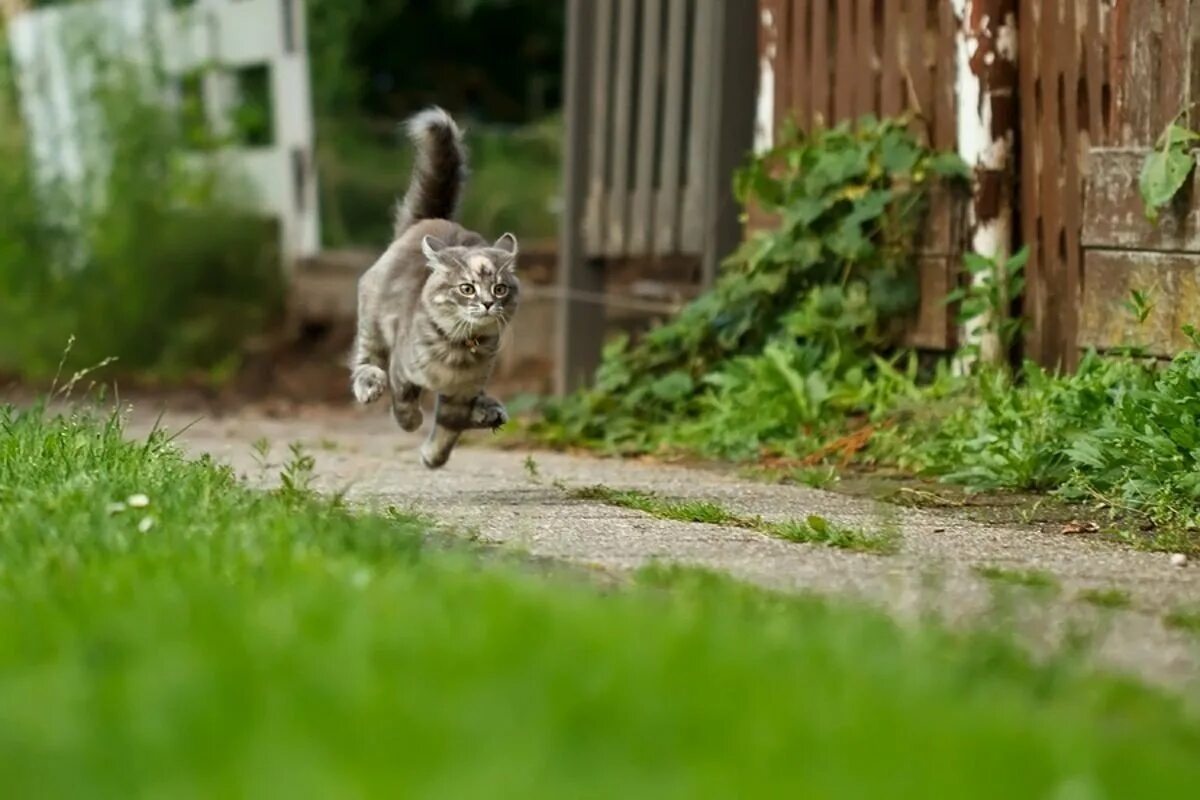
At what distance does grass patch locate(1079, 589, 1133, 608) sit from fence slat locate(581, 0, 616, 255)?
690cm

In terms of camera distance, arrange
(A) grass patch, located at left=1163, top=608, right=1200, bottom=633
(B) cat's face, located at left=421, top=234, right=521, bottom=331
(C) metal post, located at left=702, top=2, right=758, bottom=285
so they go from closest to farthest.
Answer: (A) grass patch, located at left=1163, top=608, right=1200, bottom=633, (B) cat's face, located at left=421, top=234, right=521, bottom=331, (C) metal post, located at left=702, top=2, right=758, bottom=285

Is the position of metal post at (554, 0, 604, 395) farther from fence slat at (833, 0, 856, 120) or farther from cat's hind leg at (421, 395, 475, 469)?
cat's hind leg at (421, 395, 475, 469)

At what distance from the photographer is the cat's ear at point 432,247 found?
760 cm

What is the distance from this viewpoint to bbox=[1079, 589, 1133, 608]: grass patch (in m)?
4.99

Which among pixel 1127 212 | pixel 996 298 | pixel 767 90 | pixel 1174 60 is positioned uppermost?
pixel 1174 60

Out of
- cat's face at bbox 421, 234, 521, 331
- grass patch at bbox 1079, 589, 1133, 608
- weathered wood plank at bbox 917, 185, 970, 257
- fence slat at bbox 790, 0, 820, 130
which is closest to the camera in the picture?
grass patch at bbox 1079, 589, 1133, 608

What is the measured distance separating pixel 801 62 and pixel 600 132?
1.84 m

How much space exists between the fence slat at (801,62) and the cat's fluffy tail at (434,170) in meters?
2.28

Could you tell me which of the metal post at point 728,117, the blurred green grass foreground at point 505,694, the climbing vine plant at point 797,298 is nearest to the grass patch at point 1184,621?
the blurred green grass foreground at point 505,694

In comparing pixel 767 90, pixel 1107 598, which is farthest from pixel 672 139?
pixel 1107 598

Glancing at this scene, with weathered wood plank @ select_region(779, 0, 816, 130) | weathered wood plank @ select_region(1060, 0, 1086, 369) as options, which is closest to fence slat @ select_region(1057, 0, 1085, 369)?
weathered wood plank @ select_region(1060, 0, 1086, 369)

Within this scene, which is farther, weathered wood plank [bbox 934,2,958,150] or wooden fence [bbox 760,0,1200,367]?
weathered wood plank [bbox 934,2,958,150]

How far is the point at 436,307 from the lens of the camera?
7.56 meters

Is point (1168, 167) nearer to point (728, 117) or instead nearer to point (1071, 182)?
point (1071, 182)
